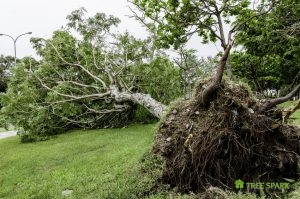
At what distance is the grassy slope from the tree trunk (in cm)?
102

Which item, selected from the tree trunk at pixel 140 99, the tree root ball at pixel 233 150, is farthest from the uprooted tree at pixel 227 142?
the tree trunk at pixel 140 99

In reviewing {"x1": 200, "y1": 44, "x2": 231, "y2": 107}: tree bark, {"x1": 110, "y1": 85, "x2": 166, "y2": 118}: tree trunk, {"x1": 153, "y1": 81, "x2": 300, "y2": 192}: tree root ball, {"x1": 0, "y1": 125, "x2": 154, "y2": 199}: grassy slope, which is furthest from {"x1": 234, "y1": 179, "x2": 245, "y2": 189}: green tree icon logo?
{"x1": 110, "y1": 85, "x2": 166, "y2": 118}: tree trunk

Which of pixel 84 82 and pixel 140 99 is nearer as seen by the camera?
pixel 140 99

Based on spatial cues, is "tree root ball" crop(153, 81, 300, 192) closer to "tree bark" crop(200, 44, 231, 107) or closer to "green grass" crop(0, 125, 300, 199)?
"tree bark" crop(200, 44, 231, 107)

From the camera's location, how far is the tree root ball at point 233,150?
14.9 ft

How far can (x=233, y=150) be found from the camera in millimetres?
4586

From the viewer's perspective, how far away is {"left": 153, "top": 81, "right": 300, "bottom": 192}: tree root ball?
4.55 metres

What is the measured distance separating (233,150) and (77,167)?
4438 millimetres

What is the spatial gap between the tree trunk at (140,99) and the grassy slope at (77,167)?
3.36 ft

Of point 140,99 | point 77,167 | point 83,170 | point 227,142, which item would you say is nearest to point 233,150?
point 227,142

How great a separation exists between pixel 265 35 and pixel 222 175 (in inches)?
428

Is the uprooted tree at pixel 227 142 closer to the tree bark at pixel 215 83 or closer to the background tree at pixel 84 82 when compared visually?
the tree bark at pixel 215 83

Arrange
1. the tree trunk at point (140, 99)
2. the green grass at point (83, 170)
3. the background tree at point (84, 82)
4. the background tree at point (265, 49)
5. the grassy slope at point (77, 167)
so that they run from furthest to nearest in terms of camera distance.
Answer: the background tree at point (84, 82) < the background tree at point (265, 49) < the tree trunk at point (140, 99) < the grassy slope at point (77, 167) < the green grass at point (83, 170)

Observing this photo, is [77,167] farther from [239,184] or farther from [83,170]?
[239,184]
